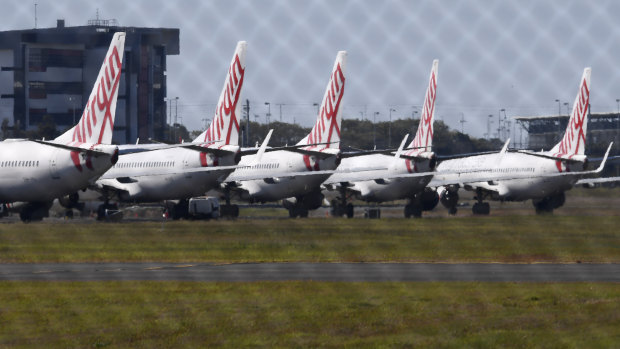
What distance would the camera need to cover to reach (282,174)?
51.0 metres

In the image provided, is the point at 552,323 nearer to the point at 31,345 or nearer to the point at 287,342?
the point at 287,342

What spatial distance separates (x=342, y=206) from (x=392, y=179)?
2892 millimetres

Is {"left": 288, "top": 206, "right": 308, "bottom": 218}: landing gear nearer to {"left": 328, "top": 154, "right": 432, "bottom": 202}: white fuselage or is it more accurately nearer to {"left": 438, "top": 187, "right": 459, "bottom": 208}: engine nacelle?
{"left": 328, "top": 154, "right": 432, "bottom": 202}: white fuselage

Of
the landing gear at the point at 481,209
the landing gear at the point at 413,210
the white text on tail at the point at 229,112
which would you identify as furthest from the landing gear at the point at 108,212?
the landing gear at the point at 481,209

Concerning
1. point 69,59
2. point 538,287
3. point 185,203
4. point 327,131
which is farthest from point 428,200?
point 538,287

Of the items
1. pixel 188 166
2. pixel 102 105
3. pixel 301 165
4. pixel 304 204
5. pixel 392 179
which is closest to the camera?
pixel 102 105

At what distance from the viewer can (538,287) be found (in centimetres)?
2139

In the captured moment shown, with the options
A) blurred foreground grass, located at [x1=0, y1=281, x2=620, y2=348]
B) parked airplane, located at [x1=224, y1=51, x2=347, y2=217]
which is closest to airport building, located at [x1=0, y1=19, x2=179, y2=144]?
blurred foreground grass, located at [x1=0, y1=281, x2=620, y2=348]

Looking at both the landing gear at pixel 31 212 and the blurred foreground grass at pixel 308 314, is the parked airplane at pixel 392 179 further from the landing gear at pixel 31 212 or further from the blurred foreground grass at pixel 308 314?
the blurred foreground grass at pixel 308 314

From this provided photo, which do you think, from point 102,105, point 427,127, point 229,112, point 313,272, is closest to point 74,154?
point 102,105

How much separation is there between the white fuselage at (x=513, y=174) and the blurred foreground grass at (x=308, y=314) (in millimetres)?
35403

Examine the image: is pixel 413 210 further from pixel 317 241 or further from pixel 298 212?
pixel 317 241

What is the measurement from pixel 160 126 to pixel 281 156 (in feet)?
70.2

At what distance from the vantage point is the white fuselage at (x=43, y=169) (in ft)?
131
